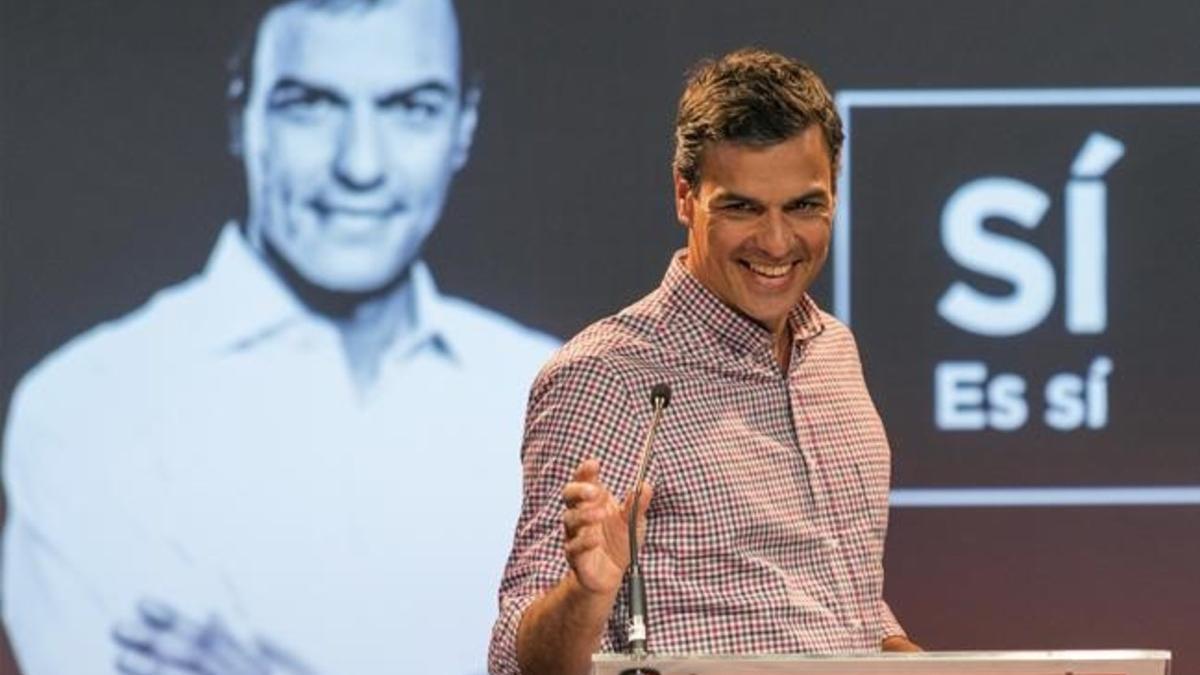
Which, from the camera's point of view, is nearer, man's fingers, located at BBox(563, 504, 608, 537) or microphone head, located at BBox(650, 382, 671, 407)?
man's fingers, located at BBox(563, 504, 608, 537)

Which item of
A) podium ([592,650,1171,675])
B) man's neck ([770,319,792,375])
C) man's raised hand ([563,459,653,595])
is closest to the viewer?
podium ([592,650,1171,675])

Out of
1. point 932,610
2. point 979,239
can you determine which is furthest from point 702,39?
point 932,610

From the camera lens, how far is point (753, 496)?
264 centimetres

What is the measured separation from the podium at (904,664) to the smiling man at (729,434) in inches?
14.4

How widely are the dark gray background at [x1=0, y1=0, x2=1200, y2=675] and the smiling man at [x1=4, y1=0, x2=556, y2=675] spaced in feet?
0.20

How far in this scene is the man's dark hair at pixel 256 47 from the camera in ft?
13.1

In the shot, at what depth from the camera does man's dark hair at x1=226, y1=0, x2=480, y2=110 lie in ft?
13.1

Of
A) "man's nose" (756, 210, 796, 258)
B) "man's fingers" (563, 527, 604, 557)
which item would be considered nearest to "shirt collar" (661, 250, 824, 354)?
"man's nose" (756, 210, 796, 258)

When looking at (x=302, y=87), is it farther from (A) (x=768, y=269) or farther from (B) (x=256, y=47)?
(A) (x=768, y=269)

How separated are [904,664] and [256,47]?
7.61 ft

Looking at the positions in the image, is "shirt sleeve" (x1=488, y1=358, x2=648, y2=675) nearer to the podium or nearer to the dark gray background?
the podium

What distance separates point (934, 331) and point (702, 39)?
66cm

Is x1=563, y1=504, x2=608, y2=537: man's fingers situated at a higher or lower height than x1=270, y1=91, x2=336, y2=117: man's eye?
lower

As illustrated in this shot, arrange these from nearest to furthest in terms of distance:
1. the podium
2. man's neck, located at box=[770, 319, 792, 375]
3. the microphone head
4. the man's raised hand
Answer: the podium → the man's raised hand → the microphone head → man's neck, located at box=[770, 319, 792, 375]
